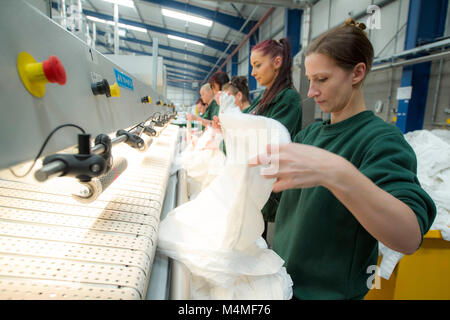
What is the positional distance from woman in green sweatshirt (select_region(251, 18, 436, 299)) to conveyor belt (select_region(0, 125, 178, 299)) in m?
0.41

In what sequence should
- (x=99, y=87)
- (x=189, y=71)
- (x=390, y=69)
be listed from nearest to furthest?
(x=99, y=87) → (x=390, y=69) → (x=189, y=71)

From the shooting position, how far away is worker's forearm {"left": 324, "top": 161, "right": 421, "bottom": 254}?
43cm

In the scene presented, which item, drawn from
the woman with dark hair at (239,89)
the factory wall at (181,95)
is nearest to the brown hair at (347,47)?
the woman with dark hair at (239,89)

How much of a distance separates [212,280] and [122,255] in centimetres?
25

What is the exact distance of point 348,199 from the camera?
0.45 m

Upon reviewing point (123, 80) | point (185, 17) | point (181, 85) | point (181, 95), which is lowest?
point (123, 80)

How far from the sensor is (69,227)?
69cm

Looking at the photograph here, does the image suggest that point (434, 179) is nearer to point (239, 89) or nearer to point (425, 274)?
point (425, 274)

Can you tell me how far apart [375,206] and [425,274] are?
138 cm

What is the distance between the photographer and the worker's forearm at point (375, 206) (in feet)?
1.40

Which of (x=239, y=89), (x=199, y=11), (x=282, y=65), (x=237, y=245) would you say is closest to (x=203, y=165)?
(x=239, y=89)

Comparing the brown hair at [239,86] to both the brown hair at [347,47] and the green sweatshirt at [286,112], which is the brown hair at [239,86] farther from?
the brown hair at [347,47]

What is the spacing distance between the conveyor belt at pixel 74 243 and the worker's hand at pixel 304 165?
392mm

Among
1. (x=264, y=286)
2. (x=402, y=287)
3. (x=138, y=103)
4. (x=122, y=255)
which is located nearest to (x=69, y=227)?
(x=122, y=255)
